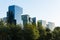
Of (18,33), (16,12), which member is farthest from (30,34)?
(16,12)

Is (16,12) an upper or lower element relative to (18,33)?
upper

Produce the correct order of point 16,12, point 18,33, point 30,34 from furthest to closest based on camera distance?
point 16,12
point 18,33
point 30,34

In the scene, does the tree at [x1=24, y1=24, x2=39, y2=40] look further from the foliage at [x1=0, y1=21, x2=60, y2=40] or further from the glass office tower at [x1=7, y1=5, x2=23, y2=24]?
the glass office tower at [x1=7, y1=5, x2=23, y2=24]

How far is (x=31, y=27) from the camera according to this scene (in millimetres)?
46094

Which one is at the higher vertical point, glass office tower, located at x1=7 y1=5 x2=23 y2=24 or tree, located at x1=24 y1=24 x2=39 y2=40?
glass office tower, located at x1=7 y1=5 x2=23 y2=24

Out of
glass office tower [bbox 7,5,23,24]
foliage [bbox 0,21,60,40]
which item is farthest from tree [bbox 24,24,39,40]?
glass office tower [bbox 7,5,23,24]

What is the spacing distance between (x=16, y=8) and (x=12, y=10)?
4.16m

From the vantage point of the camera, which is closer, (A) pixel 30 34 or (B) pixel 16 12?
(A) pixel 30 34

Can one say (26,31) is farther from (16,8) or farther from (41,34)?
(16,8)

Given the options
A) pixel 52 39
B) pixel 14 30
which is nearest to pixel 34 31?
pixel 14 30

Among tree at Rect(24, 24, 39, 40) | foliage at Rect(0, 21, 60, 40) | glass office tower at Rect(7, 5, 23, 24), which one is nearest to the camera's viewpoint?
tree at Rect(24, 24, 39, 40)

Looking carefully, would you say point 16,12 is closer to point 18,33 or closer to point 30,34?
point 18,33

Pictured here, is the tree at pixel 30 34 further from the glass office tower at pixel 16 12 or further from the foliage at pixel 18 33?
the glass office tower at pixel 16 12

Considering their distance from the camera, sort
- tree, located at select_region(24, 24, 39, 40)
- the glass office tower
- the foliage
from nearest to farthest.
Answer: tree, located at select_region(24, 24, 39, 40)
the foliage
the glass office tower
